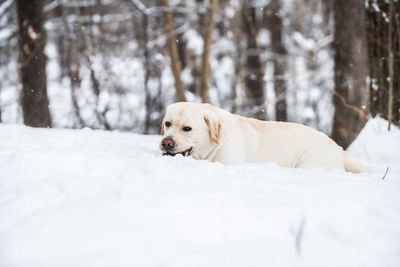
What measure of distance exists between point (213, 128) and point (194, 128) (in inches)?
7.6

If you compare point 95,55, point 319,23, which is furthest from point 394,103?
point 319,23

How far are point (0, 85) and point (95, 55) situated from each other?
3.02m

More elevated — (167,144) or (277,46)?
(277,46)

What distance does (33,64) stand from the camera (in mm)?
6781

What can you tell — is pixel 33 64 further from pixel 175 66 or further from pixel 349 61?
pixel 349 61

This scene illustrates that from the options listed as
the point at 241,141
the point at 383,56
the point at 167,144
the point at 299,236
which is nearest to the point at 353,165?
the point at 241,141

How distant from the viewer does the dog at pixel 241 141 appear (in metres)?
3.65

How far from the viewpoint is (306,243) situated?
167 centimetres

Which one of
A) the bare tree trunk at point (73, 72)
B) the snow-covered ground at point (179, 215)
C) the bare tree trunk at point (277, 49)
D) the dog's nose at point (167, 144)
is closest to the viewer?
the snow-covered ground at point (179, 215)

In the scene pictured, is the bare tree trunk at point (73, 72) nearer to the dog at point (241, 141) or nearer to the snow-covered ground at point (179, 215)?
the dog at point (241, 141)

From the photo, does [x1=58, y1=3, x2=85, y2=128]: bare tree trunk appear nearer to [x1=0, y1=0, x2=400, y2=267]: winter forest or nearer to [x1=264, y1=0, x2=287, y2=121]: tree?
[x1=0, y1=0, x2=400, y2=267]: winter forest

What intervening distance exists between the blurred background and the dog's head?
2776 mm

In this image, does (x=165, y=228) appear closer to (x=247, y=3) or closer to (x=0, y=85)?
(x=0, y=85)

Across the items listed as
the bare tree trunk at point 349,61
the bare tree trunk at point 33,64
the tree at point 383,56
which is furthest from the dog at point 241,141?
the bare tree trunk at point 33,64
